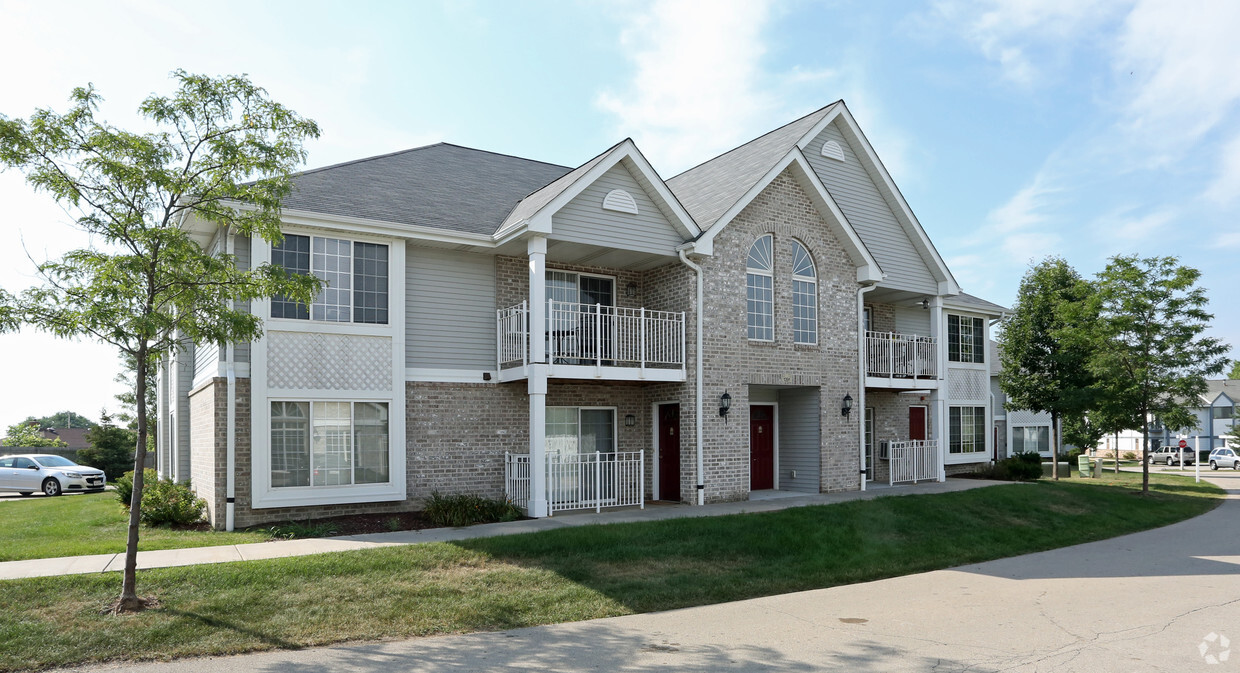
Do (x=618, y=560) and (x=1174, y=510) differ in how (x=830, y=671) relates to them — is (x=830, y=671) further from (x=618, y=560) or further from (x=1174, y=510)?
(x=1174, y=510)

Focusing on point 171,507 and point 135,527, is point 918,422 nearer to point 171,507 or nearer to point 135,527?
point 171,507

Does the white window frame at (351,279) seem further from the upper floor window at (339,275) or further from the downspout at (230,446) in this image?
the downspout at (230,446)

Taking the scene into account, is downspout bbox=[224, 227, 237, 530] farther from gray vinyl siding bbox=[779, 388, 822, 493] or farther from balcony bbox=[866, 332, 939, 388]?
balcony bbox=[866, 332, 939, 388]

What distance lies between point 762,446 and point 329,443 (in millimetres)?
10532

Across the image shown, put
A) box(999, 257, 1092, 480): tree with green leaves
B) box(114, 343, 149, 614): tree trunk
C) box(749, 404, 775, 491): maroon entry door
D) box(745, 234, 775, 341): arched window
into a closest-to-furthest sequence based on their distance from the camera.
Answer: box(114, 343, 149, 614): tree trunk, box(745, 234, 775, 341): arched window, box(749, 404, 775, 491): maroon entry door, box(999, 257, 1092, 480): tree with green leaves

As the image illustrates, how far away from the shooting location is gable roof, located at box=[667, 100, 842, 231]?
1759 cm

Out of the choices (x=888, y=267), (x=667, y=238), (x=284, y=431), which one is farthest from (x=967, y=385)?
(x=284, y=431)

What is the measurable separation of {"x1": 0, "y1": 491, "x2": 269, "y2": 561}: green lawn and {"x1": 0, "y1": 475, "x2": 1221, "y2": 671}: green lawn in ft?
7.80

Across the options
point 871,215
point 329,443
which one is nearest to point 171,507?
point 329,443

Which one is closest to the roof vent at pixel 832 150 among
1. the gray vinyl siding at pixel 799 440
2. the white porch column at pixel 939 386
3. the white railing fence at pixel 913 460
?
the white porch column at pixel 939 386

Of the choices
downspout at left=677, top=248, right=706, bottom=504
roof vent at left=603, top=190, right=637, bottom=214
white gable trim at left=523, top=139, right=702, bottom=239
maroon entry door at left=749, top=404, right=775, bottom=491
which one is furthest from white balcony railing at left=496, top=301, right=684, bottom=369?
maroon entry door at left=749, top=404, right=775, bottom=491

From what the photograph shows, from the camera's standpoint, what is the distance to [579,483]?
15.4m

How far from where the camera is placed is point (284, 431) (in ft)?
A: 45.2

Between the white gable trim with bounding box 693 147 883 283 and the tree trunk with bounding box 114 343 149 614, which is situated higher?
the white gable trim with bounding box 693 147 883 283
